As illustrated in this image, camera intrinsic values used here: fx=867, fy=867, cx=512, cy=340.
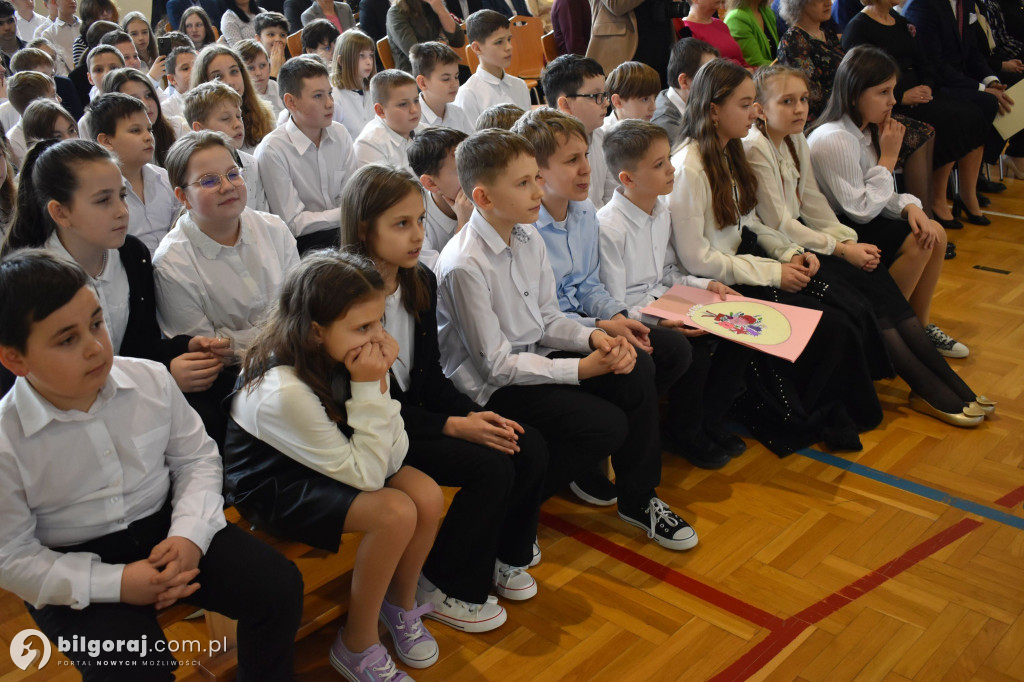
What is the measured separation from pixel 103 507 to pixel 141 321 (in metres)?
0.60

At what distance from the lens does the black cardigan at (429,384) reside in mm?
1855

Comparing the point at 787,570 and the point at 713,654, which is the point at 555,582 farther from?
the point at 787,570

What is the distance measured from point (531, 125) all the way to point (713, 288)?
729 mm

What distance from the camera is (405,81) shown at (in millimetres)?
3076

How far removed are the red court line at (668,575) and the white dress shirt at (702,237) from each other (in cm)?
91


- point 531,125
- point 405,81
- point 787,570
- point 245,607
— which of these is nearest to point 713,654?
point 787,570

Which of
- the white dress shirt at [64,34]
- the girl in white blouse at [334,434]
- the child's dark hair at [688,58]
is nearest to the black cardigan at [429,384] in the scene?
the girl in white blouse at [334,434]

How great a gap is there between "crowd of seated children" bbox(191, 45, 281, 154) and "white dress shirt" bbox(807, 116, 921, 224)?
Answer: 2.03 metres

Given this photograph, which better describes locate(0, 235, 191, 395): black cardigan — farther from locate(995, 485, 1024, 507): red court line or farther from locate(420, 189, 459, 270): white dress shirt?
locate(995, 485, 1024, 507): red court line

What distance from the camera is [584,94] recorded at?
3.09 m

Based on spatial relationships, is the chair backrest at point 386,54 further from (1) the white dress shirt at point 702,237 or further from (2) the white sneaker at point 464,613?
(2) the white sneaker at point 464,613

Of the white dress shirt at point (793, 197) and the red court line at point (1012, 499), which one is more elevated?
the white dress shirt at point (793, 197)

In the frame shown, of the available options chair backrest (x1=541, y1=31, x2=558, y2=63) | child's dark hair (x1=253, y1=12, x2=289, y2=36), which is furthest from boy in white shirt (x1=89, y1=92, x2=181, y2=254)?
chair backrest (x1=541, y1=31, x2=558, y2=63)

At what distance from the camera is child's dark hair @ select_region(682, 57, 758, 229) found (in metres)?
2.62
